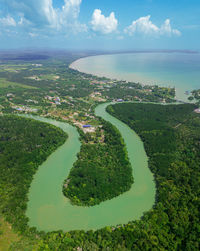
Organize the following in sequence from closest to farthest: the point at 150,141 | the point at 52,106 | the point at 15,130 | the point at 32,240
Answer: the point at 32,240 < the point at 150,141 < the point at 15,130 < the point at 52,106

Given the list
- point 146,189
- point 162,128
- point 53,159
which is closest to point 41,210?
point 53,159

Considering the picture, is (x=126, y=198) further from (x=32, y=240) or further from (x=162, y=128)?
(x=162, y=128)

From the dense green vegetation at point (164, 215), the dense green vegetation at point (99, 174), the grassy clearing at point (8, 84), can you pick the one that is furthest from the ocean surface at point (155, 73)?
the grassy clearing at point (8, 84)

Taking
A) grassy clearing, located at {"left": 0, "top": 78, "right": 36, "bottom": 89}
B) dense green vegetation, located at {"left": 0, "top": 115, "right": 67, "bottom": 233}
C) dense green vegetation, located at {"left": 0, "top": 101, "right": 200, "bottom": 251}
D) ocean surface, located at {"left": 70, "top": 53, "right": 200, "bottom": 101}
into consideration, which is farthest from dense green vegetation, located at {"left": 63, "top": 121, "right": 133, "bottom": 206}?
grassy clearing, located at {"left": 0, "top": 78, "right": 36, "bottom": 89}

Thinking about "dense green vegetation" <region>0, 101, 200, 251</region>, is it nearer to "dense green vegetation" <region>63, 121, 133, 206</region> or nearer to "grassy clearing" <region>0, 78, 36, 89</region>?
"dense green vegetation" <region>63, 121, 133, 206</region>

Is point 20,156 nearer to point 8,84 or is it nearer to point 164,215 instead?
point 164,215

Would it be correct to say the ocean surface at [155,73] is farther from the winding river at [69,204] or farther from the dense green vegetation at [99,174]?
the winding river at [69,204]

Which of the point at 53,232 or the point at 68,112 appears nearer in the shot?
the point at 53,232
